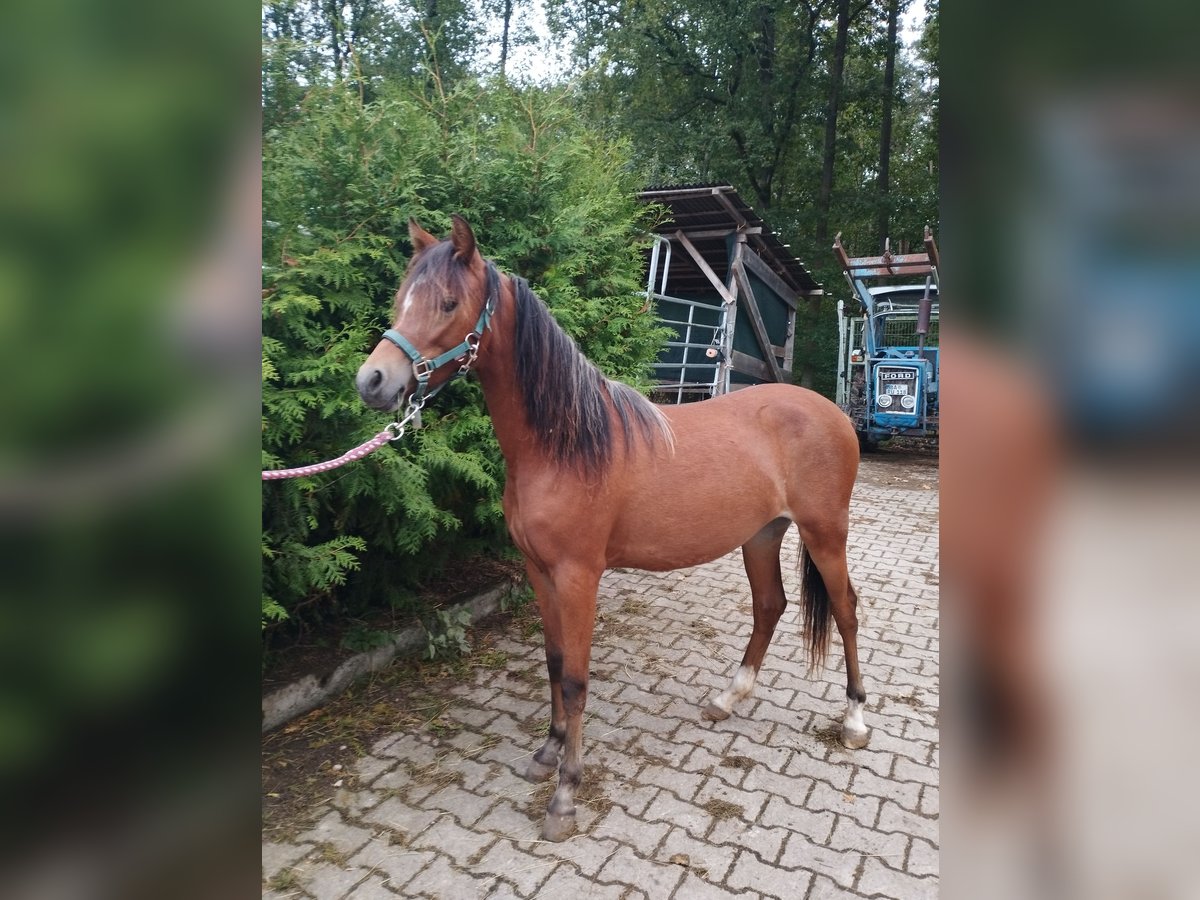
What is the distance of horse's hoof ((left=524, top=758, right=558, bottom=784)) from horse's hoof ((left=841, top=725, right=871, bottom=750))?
4.31 ft

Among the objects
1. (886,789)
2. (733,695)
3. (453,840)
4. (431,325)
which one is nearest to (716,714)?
(733,695)

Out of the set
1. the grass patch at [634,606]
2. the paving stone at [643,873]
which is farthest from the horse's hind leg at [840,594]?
the grass patch at [634,606]

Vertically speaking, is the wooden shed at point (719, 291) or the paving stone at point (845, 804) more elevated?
the wooden shed at point (719, 291)

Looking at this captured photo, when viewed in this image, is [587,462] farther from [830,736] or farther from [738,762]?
[830,736]

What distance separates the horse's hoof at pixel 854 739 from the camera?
9.35 feet

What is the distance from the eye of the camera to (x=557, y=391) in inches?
92.4

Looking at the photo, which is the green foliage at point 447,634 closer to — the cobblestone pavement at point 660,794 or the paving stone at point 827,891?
the cobblestone pavement at point 660,794

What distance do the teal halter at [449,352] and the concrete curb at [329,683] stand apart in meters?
1.71

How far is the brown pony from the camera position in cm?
212

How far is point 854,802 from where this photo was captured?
248cm
